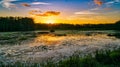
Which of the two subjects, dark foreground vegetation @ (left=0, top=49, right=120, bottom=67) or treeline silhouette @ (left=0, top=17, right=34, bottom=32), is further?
treeline silhouette @ (left=0, top=17, right=34, bottom=32)

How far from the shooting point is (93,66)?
1445cm

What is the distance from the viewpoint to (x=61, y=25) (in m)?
189

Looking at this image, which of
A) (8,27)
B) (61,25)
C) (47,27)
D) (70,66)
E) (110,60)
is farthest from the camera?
(61,25)

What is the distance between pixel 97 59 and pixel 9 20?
375ft

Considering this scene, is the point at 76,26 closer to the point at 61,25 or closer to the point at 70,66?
the point at 61,25

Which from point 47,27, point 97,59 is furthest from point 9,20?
point 97,59

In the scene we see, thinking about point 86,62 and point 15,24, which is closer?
point 86,62

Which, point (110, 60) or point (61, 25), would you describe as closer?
point (110, 60)

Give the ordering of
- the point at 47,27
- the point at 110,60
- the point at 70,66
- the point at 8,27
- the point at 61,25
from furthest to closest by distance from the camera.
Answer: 1. the point at 61,25
2. the point at 47,27
3. the point at 8,27
4. the point at 110,60
5. the point at 70,66

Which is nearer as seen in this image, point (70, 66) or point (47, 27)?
point (70, 66)

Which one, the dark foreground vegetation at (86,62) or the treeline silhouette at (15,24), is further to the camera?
the treeline silhouette at (15,24)

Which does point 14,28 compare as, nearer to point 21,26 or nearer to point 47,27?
point 21,26

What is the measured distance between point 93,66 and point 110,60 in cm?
299

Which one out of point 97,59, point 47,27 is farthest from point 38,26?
point 97,59
